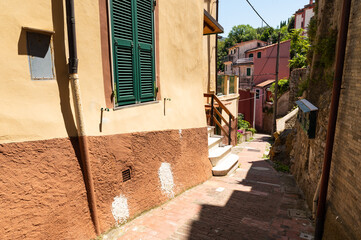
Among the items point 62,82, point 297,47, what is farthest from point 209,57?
point 297,47

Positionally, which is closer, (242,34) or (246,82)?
(246,82)

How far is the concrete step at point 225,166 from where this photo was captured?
786 cm

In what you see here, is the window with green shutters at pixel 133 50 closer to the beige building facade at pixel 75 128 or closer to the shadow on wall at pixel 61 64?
the beige building facade at pixel 75 128

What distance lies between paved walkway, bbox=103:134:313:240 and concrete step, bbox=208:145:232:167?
2.55ft

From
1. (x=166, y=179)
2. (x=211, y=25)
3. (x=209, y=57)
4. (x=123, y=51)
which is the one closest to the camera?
(x=123, y=51)

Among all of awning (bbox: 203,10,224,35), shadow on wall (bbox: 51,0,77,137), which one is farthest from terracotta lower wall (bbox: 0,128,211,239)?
awning (bbox: 203,10,224,35)

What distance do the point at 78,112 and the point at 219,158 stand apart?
557cm

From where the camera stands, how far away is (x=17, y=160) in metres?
3.06

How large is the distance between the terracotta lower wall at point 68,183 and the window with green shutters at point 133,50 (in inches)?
33.1

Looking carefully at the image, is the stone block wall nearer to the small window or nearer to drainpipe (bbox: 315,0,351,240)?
drainpipe (bbox: 315,0,351,240)

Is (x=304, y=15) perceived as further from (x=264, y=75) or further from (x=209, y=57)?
(x=209, y=57)

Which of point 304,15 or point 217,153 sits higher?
point 304,15

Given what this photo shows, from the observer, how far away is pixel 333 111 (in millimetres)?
4238

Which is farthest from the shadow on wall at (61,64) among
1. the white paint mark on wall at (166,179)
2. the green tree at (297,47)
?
the green tree at (297,47)
